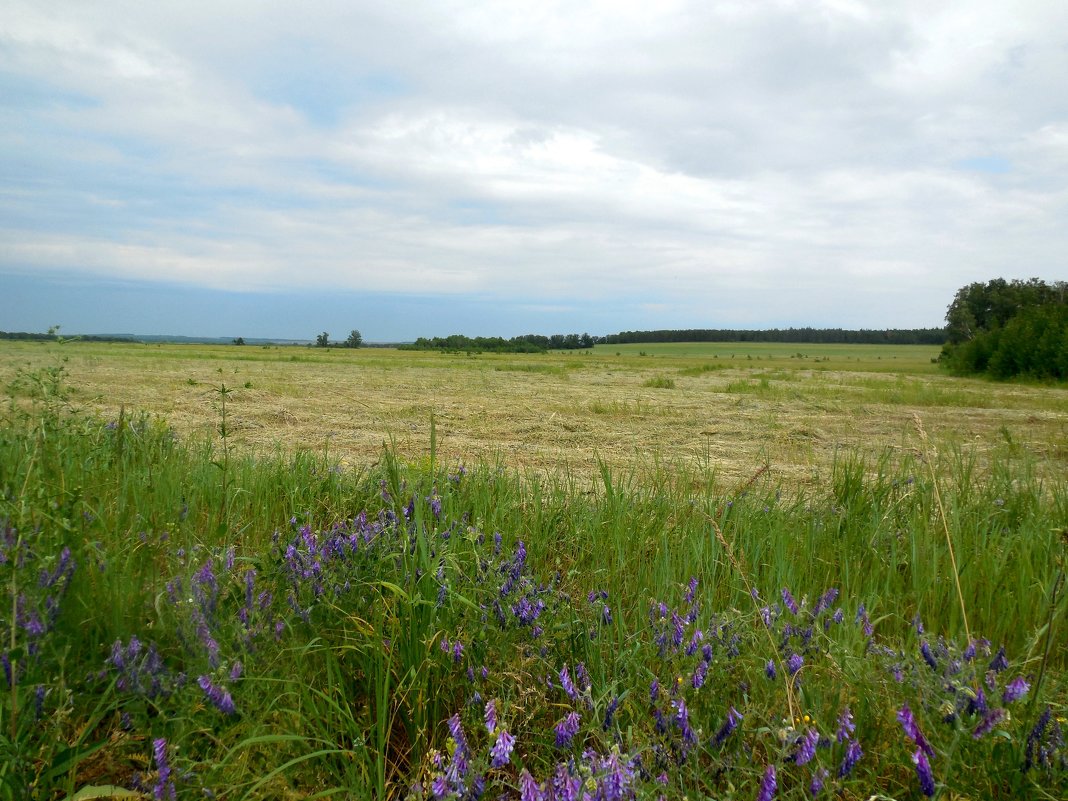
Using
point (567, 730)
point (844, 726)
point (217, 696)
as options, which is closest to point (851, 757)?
point (844, 726)

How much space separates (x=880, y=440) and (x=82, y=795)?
8288mm

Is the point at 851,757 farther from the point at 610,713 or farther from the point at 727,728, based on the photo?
the point at 610,713

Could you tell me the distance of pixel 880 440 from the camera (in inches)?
319

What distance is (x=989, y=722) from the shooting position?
4.36 ft

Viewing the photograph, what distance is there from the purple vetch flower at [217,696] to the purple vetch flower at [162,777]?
0.12m

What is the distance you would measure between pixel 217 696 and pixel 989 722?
1.49m

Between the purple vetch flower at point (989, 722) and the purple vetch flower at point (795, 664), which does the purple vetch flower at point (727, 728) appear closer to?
the purple vetch flower at point (795, 664)

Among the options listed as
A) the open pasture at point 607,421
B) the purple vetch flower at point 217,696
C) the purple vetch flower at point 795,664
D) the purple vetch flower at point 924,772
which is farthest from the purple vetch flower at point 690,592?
the open pasture at point 607,421

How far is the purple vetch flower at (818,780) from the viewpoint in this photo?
Answer: 1.22m

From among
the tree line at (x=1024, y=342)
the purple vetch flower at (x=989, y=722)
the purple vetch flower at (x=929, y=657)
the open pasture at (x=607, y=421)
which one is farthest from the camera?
the tree line at (x=1024, y=342)

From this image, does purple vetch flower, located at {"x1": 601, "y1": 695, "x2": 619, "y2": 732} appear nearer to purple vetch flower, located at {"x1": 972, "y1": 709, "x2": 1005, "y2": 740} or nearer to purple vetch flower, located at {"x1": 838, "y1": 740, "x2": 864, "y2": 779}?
purple vetch flower, located at {"x1": 838, "y1": 740, "x2": 864, "y2": 779}

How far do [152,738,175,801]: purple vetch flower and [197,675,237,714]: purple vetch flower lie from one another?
118mm

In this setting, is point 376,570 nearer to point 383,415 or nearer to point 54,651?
point 54,651

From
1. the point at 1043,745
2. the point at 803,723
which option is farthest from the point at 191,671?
the point at 1043,745
